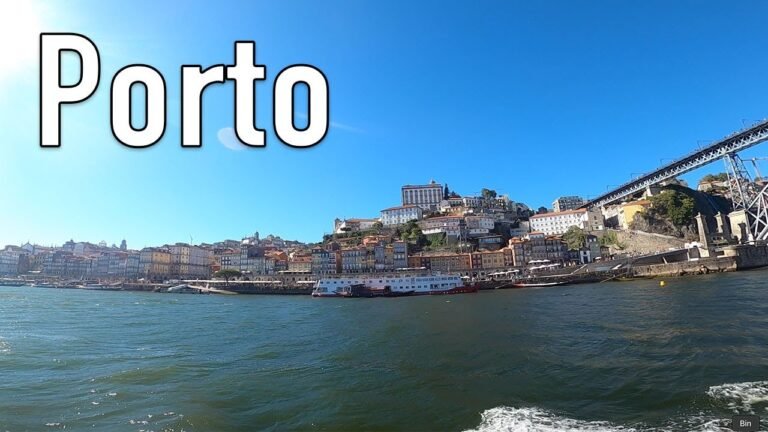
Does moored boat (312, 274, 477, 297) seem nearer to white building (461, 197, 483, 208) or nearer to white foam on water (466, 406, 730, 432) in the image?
white foam on water (466, 406, 730, 432)

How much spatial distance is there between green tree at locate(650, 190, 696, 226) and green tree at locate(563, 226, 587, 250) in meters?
11.6

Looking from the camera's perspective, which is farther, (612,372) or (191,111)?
(612,372)

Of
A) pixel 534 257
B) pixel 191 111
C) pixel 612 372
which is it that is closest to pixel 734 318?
pixel 612 372

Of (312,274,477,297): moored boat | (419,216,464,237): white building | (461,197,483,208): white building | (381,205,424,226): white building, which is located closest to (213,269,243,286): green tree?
(312,274,477,297): moored boat

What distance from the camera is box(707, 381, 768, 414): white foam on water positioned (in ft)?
21.3

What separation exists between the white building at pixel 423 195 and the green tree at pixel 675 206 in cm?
5193

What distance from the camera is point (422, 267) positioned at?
69812 millimetres

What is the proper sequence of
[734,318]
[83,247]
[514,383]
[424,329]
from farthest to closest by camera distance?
1. [83,247]
2. [424,329]
3. [734,318]
4. [514,383]

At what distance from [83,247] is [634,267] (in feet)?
515

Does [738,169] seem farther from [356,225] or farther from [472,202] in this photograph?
[356,225]

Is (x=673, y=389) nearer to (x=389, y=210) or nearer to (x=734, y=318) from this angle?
(x=734, y=318)

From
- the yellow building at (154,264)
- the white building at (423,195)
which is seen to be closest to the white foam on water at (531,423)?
the yellow building at (154,264)

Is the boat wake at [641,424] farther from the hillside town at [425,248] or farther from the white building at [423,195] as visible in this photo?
the white building at [423,195]

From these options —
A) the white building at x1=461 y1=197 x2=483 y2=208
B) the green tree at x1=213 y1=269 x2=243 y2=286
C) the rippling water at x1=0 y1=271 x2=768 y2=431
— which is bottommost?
the rippling water at x1=0 y1=271 x2=768 y2=431
